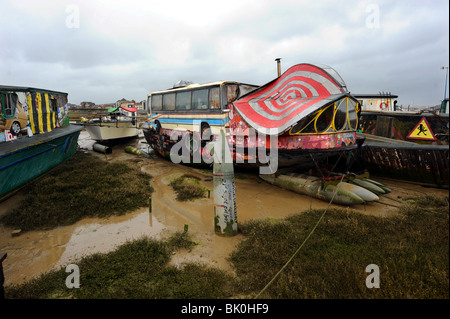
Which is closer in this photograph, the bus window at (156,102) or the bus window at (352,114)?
the bus window at (352,114)

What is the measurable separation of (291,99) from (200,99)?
4701 mm

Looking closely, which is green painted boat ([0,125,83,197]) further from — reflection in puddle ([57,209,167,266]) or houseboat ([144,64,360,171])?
houseboat ([144,64,360,171])

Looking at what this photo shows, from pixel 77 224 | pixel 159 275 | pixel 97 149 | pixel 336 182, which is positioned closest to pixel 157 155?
pixel 97 149

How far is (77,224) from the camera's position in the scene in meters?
6.71

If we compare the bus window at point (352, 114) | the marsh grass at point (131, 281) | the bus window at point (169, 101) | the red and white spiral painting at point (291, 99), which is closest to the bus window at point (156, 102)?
the bus window at point (169, 101)

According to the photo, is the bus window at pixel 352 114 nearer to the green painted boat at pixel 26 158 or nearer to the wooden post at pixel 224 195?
the wooden post at pixel 224 195

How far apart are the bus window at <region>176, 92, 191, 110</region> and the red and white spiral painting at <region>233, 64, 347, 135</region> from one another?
365cm

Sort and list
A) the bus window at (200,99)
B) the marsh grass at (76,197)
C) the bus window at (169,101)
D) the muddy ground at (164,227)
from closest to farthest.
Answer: the muddy ground at (164,227) < the marsh grass at (76,197) < the bus window at (200,99) < the bus window at (169,101)

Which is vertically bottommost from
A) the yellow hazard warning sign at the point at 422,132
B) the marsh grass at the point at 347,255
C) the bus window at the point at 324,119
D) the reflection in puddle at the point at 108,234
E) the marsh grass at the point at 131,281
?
the reflection in puddle at the point at 108,234

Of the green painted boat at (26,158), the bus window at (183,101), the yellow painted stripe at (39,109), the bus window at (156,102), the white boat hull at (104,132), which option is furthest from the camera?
the white boat hull at (104,132)

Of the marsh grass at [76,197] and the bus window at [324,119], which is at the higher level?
the bus window at [324,119]

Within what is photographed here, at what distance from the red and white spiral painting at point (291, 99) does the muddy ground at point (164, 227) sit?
265 cm

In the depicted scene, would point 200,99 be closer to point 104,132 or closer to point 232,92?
point 232,92

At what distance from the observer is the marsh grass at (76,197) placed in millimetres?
6742
